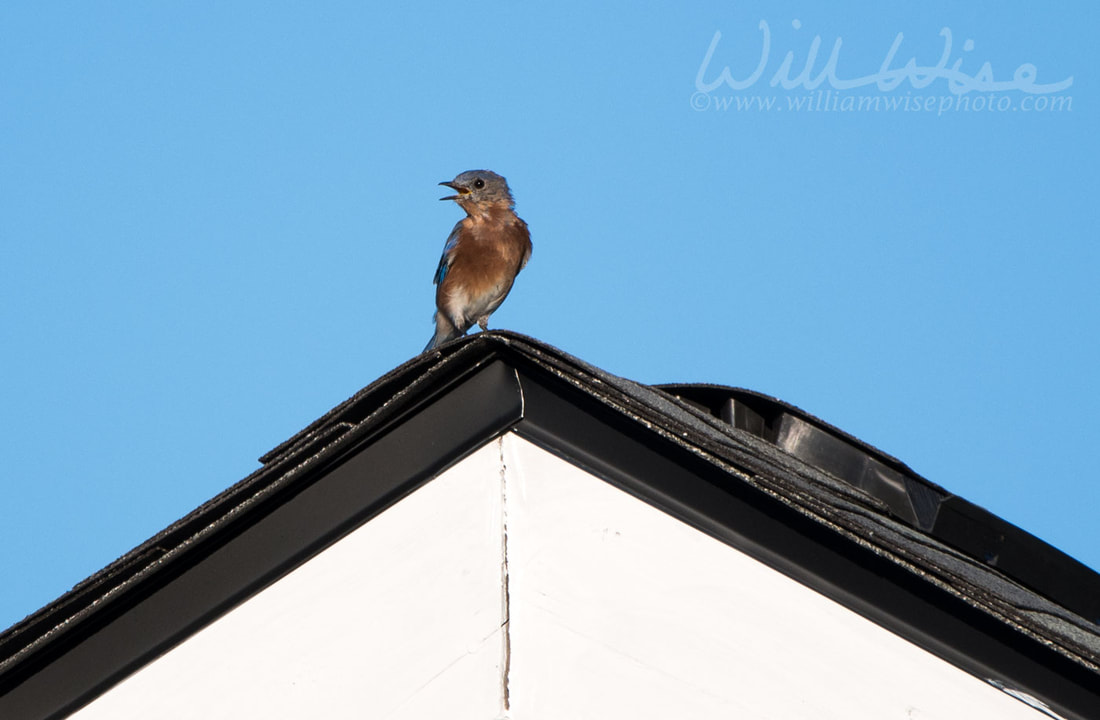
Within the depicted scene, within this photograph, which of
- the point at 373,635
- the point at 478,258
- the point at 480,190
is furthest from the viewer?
the point at 480,190

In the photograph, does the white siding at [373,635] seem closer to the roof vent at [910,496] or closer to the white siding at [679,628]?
the white siding at [679,628]

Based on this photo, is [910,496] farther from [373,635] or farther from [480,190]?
Answer: [480,190]

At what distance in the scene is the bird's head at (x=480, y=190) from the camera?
8.95m

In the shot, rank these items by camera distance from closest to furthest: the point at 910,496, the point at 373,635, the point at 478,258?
1. the point at 373,635
2. the point at 910,496
3. the point at 478,258

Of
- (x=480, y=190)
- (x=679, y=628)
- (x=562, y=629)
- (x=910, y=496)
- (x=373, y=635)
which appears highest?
(x=480, y=190)

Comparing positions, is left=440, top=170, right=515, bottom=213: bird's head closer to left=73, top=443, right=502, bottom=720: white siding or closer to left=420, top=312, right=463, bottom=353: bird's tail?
left=420, top=312, right=463, bottom=353: bird's tail

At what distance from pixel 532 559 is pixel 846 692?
0.70 metres

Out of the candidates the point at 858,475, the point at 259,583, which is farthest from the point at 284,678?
the point at 858,475

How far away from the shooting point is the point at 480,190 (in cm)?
905

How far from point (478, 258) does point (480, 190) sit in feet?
2.17

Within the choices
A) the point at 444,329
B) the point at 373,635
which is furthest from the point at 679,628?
the point at 444,329

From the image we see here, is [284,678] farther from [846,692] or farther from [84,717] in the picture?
[846,692]

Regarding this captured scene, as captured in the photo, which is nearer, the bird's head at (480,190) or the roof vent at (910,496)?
the roof vent at (910,496)

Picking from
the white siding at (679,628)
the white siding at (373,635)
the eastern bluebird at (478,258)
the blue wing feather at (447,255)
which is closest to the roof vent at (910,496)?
the white siding at (679,628)
